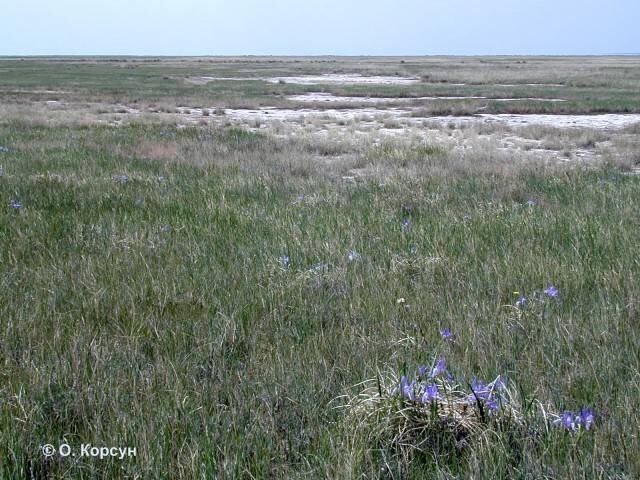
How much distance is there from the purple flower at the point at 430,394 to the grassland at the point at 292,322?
21 cm

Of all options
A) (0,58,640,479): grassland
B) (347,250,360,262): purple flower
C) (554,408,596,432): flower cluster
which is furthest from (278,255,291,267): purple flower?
(554,408,596,432): flower cluster

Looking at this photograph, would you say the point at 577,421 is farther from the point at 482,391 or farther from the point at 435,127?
the point at 435,127

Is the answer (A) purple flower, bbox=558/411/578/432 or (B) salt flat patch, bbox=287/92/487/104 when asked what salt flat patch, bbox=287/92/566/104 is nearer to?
(B) salt flat patch, bbox=287/92/487/104

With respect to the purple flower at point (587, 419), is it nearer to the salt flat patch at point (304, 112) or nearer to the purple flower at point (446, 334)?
the purple flower at point (446, 334)

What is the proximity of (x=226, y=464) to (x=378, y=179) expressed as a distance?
853 centimetres

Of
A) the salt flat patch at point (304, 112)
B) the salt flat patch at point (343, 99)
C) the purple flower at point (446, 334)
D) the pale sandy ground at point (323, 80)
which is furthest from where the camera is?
the pale sandy ground at point (323, 80)

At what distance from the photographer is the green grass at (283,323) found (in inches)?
83.3

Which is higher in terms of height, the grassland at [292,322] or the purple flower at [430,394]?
the purple flower at [430,394]

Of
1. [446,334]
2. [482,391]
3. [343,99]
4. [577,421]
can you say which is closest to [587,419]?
[577,421]

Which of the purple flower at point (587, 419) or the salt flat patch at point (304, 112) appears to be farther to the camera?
the salt flat patch at point (304, 112)

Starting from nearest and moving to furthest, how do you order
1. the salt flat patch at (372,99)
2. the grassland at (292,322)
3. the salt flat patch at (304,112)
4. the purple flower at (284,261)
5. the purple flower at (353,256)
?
the grassland at (292,322) < the purple flower at (284,261) < the purple flower at (353,256) < the salt flat patch at (304,112) < the salt flat patch at (372,99)

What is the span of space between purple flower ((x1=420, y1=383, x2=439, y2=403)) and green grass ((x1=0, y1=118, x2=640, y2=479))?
25 centimetres

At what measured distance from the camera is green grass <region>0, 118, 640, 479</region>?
2115mm

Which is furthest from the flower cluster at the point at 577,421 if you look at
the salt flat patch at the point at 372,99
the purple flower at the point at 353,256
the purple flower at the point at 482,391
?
the salt flat patch at the point at 372,99
